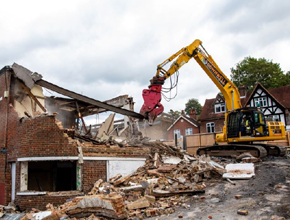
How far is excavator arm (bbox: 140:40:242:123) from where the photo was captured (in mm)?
12930

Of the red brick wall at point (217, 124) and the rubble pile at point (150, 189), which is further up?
the red brick wall at point (217, 124)

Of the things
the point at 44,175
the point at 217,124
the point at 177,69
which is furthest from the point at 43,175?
the point at 217,124

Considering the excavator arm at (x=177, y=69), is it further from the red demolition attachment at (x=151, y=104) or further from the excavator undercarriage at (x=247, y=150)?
the excavator undercarriage at (x=247, y=150)

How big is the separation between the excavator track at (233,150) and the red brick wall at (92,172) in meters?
6.78

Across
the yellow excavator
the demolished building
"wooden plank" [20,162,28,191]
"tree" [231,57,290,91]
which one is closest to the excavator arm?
the yellow excavator

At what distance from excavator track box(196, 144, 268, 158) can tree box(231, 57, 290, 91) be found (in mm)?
30991

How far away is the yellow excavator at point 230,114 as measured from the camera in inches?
512

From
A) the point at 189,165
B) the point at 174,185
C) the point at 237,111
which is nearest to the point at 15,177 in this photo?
the point at 174,185

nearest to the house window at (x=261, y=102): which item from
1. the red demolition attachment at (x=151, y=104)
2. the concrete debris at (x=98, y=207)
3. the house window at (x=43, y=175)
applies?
the red demolition attachment at (x=151, y=104)

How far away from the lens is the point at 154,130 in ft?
131

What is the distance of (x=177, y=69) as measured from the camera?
14.2m

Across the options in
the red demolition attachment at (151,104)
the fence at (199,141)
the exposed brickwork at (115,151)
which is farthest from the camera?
the fence at (199,141)

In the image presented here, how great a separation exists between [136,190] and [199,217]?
9.98 ft

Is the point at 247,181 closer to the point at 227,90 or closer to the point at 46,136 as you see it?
the point at 227,90
